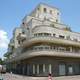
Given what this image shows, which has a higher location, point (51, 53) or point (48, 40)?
point (48, 40)

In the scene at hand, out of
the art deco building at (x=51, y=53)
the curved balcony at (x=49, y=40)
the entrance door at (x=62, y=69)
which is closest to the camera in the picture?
the art deco building at (x=51, y=53)

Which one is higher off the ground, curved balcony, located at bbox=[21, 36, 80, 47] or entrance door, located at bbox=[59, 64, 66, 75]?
curved balcony, located at bbox=[21, 36, 80, 47]

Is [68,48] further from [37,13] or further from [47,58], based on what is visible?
[37,13]

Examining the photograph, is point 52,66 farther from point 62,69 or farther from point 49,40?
point 49,40

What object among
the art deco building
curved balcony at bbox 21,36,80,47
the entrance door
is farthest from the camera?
the entrance door

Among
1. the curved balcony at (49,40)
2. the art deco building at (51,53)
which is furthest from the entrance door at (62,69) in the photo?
the curved balcony at (49,40)

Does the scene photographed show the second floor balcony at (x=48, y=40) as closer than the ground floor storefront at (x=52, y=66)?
No

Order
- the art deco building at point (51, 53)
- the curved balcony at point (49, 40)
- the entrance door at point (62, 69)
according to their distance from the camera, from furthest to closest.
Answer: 1. the entrance door at point (62, 69)
2. the curved balcony at point (49, 40)
3. the art deco building at point (51, 53)

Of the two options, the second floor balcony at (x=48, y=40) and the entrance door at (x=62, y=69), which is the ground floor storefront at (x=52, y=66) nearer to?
the entrance door at (x=62, y=69)

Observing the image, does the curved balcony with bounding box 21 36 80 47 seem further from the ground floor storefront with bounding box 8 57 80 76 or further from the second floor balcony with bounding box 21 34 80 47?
the ground floor storefront with bounding box 8 57 80 76

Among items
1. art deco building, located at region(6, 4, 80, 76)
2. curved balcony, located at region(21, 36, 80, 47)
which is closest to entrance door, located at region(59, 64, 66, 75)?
art deco building, located at region(6, 4, 80, 76)

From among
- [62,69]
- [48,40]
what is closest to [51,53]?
[48,40]

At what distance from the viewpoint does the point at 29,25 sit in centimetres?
6009

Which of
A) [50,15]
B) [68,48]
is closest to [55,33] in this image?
[68,48]
